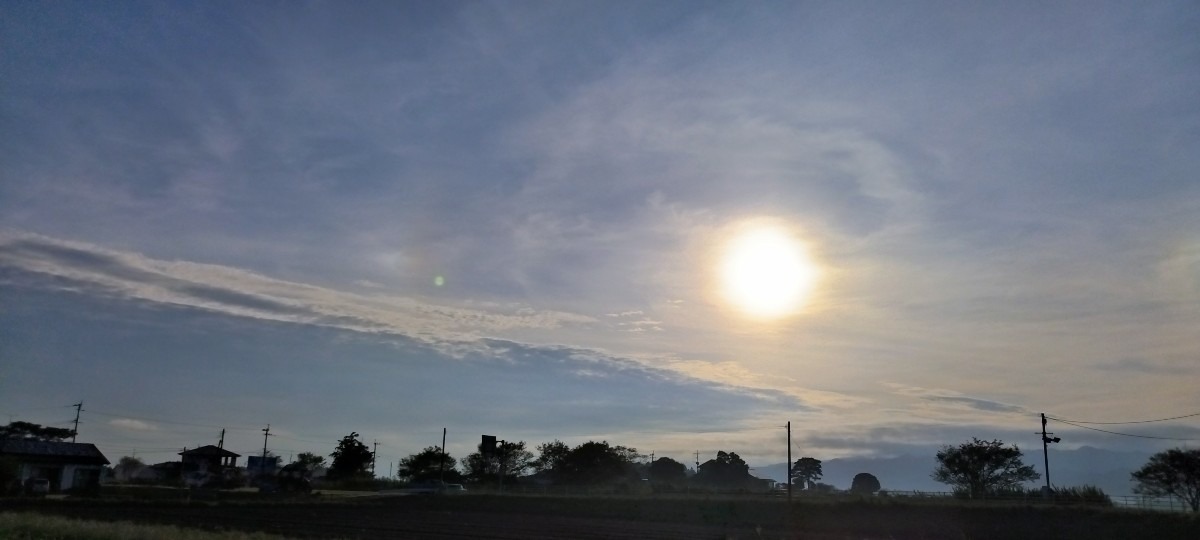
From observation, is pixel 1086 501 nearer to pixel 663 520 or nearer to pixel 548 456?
pixel 663 520

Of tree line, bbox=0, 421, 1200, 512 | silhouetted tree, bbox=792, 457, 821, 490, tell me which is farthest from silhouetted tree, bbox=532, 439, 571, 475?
silhouetted tree, bbox=792, 457, 821, 490

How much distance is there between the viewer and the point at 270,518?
50844 mm

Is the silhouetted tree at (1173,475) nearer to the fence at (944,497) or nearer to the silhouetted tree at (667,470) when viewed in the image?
the fence at (944,497)

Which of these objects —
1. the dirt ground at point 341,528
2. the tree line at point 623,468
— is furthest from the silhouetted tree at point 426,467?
the dirt ground at point 341,528

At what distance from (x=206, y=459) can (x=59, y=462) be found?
27.4 m

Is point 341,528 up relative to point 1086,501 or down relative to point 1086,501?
down

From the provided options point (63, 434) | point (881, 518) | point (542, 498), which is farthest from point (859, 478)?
point (63, 434)

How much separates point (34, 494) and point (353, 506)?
27.0m

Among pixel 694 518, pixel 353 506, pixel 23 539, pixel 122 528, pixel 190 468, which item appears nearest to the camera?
pixel 23 539

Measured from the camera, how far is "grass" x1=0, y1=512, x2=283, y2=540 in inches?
1172

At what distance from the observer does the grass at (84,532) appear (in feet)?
97.7

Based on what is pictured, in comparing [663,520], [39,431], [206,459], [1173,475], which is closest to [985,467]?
[1173,475]

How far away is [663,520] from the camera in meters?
68.2

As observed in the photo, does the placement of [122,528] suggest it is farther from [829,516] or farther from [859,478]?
[859,478]
